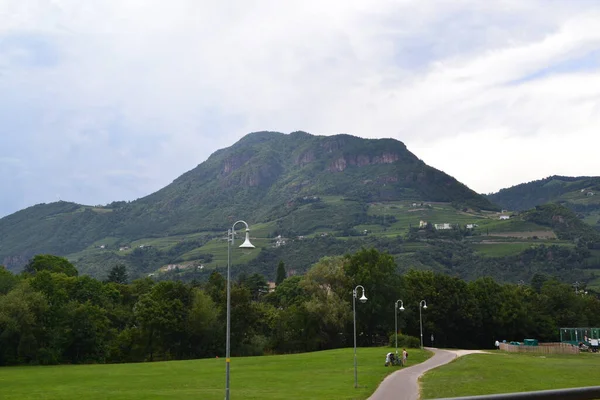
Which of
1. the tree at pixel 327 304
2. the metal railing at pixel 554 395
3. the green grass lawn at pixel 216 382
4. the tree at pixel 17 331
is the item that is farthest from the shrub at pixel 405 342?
the metal railing at pixel 554 395

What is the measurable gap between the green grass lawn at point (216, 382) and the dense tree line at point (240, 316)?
27323 mm

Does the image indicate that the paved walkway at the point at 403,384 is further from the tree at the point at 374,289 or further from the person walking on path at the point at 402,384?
the tree at the point at 374,289

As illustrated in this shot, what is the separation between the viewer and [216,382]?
49.2 meters

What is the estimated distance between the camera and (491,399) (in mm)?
4578

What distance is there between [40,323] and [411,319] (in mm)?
62721

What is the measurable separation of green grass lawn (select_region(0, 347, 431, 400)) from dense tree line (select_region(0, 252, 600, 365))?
89.6 feet

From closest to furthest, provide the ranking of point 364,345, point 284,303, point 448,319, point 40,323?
point 40,323 < point 364,345 < point 448,319 < point 284,303

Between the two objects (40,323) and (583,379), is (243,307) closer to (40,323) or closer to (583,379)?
(40,323)

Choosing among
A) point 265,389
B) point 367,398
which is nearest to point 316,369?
point 265,389

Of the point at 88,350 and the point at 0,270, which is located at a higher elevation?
the point at 0,270

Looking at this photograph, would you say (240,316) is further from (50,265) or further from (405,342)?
(50,265)

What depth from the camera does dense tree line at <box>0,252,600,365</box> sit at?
289 ft

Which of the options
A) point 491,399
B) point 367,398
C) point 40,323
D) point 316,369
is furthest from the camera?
point 40,323

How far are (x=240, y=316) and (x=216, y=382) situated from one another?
182ft
